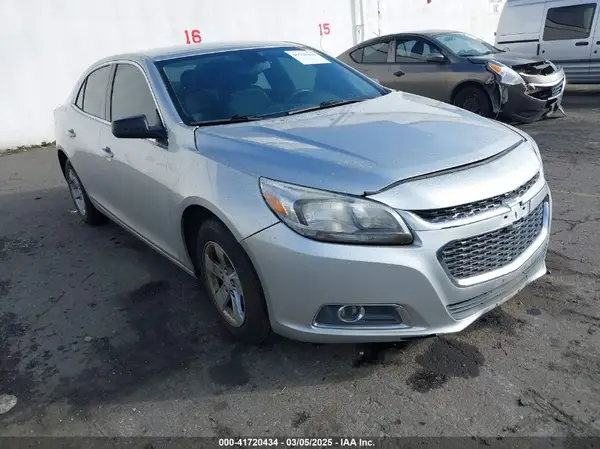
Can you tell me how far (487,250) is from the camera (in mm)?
2549

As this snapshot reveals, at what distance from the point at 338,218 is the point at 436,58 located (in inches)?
270

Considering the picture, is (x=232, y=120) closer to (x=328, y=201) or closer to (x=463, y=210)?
(x=328, y=201)

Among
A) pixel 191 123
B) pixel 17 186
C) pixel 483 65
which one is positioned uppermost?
pixel 191 123

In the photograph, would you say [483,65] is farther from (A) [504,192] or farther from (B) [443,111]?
(A) [504,192]

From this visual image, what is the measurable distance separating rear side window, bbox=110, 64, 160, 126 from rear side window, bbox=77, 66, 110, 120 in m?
0.23

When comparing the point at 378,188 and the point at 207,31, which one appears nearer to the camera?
the point at 378,188

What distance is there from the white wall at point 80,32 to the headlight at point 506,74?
5489 mm

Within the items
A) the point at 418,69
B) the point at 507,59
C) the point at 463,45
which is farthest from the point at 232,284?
the point at 463,45

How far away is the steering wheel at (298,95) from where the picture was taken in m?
3.57

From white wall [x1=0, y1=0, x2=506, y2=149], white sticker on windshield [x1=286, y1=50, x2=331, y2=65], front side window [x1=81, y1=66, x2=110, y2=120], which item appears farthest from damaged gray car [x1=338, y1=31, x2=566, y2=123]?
front side window [x1=81, y1=66, x2=110, y2=120]

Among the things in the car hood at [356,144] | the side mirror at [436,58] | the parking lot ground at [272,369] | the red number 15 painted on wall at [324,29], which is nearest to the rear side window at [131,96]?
the car hood at [356,144]

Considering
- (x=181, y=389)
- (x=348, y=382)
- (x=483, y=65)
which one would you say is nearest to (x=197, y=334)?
(x=181, y=389)

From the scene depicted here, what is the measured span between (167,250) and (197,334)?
2.02ft

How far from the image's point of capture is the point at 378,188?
2410mm
